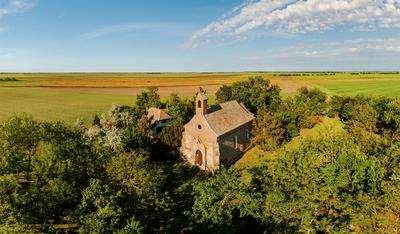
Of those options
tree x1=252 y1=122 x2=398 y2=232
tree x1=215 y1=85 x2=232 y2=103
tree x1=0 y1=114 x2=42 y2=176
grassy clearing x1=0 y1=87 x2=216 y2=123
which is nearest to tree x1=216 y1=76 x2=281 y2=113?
tree x1=215 y1=85 x2=232 y2=103

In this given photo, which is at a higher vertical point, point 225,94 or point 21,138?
point 225,94

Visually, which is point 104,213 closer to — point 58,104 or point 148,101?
point 148,101

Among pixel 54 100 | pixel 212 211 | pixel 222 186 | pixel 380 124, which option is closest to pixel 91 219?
pixel 212 211

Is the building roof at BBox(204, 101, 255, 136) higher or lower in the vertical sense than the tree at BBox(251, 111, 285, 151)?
higher

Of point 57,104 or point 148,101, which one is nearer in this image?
point 148,101

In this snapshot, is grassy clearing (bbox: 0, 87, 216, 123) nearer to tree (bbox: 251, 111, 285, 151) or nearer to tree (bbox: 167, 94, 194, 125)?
tree (bbox: 167, 94, 194, 125)

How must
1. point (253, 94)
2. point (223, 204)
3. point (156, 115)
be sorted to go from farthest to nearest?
1. point (253, 94)
2. point (156, 115)
3. point (223, 204)

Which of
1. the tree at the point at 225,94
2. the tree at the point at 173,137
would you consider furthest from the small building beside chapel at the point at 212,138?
the tree at the point at 225,94

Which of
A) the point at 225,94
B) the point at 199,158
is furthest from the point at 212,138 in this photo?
the point at 225,94
